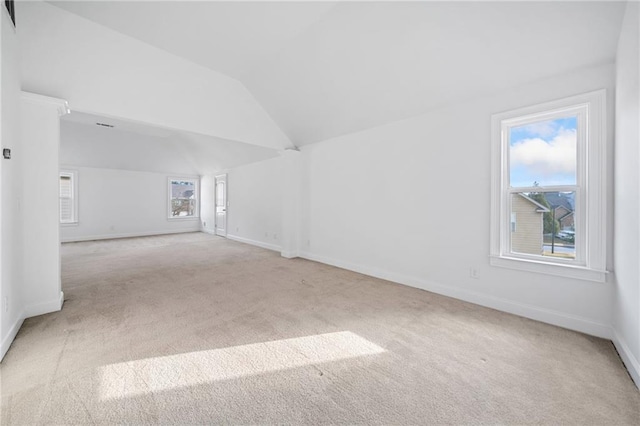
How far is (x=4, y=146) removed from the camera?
6.32ft

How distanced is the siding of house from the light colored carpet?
0.76m

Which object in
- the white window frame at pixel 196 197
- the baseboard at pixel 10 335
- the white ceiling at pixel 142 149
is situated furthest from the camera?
the white window frame at pixel 196 197

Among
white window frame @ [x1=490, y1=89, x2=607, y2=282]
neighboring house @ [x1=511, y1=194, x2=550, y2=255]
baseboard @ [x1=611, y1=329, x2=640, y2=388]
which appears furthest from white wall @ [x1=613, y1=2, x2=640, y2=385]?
neighboring house @ [x1=511, y1=194, x2=550, y2=255]

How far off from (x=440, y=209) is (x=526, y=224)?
2.86ft

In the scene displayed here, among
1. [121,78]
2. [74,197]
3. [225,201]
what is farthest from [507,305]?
[74,197]

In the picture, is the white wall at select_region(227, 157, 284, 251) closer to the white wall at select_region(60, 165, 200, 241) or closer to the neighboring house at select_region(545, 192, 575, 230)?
the white wall at select_region(60, 165, 200, 241)

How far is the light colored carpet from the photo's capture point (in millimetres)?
1380

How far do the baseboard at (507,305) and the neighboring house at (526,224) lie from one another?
0.59 metres

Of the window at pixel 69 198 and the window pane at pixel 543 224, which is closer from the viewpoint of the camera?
the window pane at pixel 543 224

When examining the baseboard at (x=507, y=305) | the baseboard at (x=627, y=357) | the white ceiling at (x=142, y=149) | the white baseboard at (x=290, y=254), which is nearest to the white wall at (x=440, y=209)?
the baseboard at (x=507, y=305)

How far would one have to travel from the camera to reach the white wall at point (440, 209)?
239cm

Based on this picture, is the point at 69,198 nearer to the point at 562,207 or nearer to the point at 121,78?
the point at 121,78

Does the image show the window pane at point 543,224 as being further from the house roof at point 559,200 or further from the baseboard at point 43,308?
the baseboard at point 43,308

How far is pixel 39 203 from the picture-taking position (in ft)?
8.38
